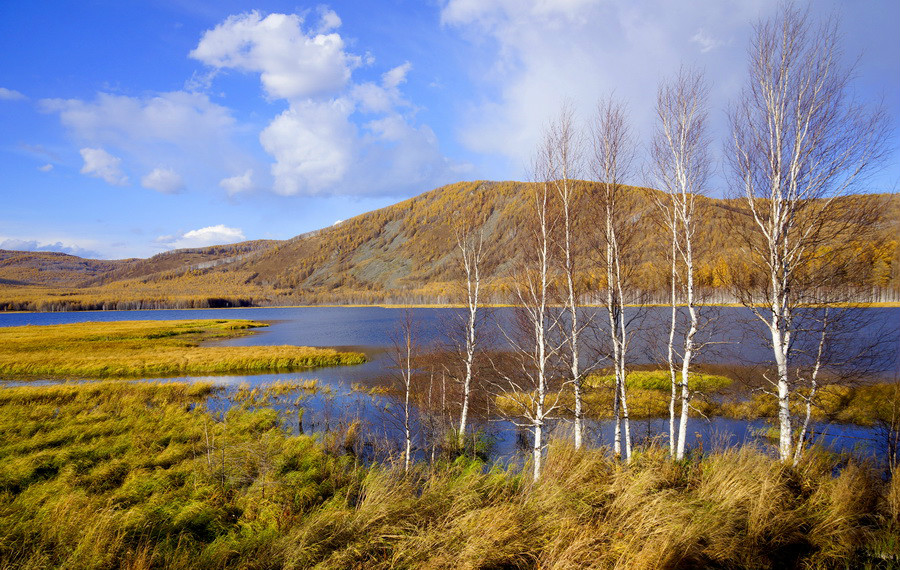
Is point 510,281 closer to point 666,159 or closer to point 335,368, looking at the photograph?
point 666,159

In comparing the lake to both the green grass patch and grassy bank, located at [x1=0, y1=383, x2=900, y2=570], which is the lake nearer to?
the green grass patch

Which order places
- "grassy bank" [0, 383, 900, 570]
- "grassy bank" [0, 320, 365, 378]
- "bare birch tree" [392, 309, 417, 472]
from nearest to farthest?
"grassy bank" [0, 383, 900, 570] < "bare birch tree" [392, 309, 417, 472] < "grassy bank" [0, 320, 365, 378]

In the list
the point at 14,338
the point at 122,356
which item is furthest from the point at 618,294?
the point at 14,338

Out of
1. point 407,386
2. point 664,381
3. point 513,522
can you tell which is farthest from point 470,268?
point 664,381

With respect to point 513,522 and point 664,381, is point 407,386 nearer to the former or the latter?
point 513,522

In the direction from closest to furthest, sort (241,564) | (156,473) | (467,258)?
1. (241,564)
2. (156,473)
3. (467,258)

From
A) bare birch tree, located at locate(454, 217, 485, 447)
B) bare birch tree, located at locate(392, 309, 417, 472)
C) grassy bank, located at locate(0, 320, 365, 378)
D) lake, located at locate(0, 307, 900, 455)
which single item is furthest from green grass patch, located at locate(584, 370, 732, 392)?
grassy bank, located at locate(0, 320, 365, 378)

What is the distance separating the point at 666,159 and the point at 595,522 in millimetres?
10111

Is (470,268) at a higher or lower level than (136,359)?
higher

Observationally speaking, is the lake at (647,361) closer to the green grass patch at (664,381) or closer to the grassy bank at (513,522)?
the green grass patch at (664,381)

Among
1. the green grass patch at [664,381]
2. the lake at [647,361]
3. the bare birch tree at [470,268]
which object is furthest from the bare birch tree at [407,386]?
the green grass patch at [664,381]

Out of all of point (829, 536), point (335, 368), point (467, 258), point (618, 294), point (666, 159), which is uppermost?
point (666, 159)

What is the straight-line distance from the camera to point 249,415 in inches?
764

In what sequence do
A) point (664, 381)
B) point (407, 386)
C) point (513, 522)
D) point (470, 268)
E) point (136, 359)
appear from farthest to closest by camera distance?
point (136, 359), point (664, 381), point (470, 268), point (407, 386), point (513, 522)
